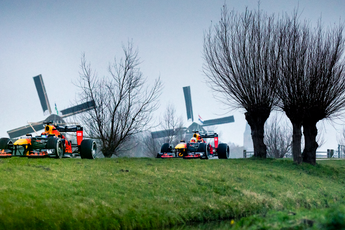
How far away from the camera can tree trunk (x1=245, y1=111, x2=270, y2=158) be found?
25.5m

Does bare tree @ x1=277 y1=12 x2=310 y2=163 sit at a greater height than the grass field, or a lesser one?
greater

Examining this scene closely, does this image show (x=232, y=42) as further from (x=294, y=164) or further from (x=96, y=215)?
(x=96, y=215)

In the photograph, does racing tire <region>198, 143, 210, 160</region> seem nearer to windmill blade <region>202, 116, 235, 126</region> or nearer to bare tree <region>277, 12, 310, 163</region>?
bare tree <region>277, 12, 310, 163</region>

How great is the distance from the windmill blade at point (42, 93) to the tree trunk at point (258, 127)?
4423 centimetres

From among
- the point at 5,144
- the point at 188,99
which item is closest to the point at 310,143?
the point at 5,144

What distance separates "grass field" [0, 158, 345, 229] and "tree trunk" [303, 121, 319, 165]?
22.2 ft

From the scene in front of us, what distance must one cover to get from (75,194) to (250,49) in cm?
1701

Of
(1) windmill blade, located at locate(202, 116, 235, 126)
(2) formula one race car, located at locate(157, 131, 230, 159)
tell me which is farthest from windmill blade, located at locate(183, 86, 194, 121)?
(2) formula one race car, located at locate(157, 131, 230, 159)

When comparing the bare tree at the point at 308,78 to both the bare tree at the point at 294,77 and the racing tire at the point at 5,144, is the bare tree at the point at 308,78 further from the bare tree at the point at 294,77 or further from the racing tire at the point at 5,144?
the racing tire at the point at 5,144

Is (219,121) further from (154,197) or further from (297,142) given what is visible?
(154,197)

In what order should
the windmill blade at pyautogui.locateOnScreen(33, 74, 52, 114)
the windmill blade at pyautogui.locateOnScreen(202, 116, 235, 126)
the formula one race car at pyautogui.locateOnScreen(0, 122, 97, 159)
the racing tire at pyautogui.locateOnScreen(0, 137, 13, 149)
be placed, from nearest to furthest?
the formula one race car at pyautogui.locateOnScreen(0, 122, 97, 159) → the racing tire at pyautogui.locateOnScreen(0, 137, 13, 149) → the windmill blade at pyautogui.locateOnScreen(33, 74, 52, 114) → the windmill blade at pyautogui.locateOnScreen(202, 116, 235, 126)

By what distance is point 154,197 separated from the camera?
12703 mm

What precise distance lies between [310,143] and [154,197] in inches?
646

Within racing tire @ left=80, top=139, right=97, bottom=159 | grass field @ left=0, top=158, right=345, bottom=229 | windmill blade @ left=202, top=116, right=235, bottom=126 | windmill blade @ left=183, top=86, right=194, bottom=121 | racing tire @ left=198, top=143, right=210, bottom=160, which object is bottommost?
grass field @ left=0, top=158, right=345, bottom=229
